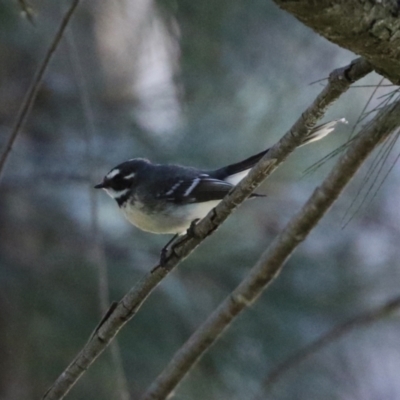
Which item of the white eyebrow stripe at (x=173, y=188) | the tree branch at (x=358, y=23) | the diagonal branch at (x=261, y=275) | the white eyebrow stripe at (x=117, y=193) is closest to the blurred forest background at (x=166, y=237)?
the white eyebrow stripe at (x=117, y=193)

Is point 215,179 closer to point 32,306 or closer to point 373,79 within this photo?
point 373,79

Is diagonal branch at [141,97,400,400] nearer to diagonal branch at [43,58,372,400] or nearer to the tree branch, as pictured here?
diagonal branch at [43,58,372,400]

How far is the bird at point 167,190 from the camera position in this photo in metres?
1.91

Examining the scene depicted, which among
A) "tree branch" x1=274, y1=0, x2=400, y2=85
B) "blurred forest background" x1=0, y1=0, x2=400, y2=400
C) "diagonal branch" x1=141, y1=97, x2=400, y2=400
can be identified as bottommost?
"blurred forest background" x1=0, y1=0, x2=400, y2=400

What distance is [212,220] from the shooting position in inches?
44.3

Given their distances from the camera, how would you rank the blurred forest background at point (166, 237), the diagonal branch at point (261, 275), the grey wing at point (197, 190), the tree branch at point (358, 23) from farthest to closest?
1. the blurred forest background at point (166, 237)
2. the grey wing at point (197, 190)
3. the diagonal branch at point (261, 275)
4. the tree branch at point (358, 23)

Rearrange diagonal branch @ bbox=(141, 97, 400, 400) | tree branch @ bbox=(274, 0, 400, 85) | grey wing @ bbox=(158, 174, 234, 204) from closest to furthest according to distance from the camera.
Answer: tree branch @ bbox=(274, 0, 400, 85) → diagonal branch @ bbox=(141, 97, 400, 400) → grey wing @ bbox=(158, 174, 234, 204)

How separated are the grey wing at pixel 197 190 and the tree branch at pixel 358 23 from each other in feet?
3.71

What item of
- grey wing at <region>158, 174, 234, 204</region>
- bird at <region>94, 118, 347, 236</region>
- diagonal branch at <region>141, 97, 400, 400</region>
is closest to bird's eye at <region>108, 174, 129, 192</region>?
bird at <region>94, 118, 347, 236</region>

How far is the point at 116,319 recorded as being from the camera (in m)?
1.20

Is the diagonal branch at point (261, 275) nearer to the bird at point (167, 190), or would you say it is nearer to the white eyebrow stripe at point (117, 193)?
the bird at point (167, 190)

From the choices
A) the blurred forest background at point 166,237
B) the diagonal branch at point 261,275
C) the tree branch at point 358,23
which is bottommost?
the blurred forest background at point 166,237

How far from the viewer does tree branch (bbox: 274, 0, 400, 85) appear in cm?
62

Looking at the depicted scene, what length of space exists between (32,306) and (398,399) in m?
1.34
